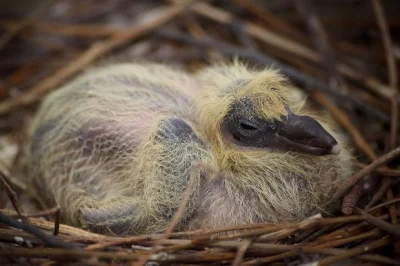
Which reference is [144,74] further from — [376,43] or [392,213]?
[376,43]

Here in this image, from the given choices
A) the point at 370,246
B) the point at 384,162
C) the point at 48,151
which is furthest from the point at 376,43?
the point at 48,151

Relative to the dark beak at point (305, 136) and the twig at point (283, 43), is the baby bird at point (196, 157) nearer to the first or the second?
the dark beak at point (305, 136)

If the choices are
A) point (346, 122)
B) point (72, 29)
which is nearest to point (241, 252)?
point (346, 122)

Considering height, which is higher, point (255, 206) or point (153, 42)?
point (153, 42)

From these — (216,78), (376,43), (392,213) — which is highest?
(376,43)

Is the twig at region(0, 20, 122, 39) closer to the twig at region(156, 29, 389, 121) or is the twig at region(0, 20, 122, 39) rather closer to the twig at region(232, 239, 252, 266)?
the twig at region(156, 29, 389, 121)

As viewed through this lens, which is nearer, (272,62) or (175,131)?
(175,131)

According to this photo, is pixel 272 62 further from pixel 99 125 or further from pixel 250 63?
pixel 99 125
